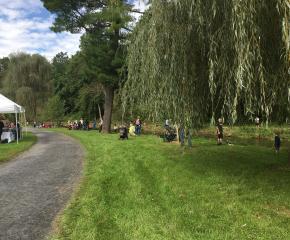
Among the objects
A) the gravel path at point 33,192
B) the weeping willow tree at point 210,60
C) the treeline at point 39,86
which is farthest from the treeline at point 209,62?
the treeline at point 39,86

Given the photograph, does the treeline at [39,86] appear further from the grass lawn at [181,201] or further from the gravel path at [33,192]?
the grass lawn at [181,201]

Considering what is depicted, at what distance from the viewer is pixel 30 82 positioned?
6278 cm

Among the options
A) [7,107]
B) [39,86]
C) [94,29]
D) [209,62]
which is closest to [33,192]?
[209,62]

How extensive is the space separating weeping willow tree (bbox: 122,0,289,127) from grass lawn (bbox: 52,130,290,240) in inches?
60.8

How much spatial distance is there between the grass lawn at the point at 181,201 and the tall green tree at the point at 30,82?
49.4 metres

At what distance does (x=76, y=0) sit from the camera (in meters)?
30.8

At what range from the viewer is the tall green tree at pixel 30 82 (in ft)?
202

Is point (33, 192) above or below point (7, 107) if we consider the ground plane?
below

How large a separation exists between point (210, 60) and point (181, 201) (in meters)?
2.64

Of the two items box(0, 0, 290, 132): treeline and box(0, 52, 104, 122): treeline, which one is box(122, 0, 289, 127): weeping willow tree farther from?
box(0, 52, 104, 122): treeline

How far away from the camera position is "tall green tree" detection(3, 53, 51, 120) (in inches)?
2425

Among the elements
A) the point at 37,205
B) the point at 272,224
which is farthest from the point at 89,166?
the point at 272,224

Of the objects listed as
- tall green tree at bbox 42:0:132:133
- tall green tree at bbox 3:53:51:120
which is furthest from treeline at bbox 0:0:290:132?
tall green tree at bbox 3:53:51:120

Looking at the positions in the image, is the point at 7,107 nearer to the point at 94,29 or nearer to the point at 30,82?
the point at 94,29
